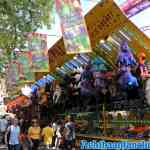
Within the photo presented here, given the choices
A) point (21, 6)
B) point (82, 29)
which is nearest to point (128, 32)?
point (82, 29)

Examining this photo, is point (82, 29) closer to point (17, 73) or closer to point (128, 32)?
point (128, 32)

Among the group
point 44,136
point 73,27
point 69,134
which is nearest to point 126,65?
point 73,27

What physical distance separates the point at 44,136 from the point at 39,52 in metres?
3.71

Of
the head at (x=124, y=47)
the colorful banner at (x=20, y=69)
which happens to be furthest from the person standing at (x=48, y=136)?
the head at (x=124, y=47)

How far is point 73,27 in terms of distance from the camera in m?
18.6

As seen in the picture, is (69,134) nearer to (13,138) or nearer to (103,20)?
(13,138)

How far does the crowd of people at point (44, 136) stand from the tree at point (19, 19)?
159 inches

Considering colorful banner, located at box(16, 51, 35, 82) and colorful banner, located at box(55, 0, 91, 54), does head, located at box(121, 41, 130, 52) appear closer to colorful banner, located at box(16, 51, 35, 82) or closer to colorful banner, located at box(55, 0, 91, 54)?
colorful banner, located at box(55, 0, 91, 54)

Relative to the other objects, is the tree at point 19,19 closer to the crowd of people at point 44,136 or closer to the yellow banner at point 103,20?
the yellow banner at point 103,20

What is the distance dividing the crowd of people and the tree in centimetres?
403

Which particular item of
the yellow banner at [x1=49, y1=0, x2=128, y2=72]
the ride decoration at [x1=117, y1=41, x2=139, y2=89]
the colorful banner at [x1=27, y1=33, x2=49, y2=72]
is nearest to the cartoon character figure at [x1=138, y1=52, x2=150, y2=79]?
the ride decoration at [x1=117, y1=41, x2=139, y2=89]

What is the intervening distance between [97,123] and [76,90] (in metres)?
1.95

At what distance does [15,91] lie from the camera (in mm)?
31672

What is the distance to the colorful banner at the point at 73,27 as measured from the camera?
61.0 feet
